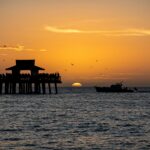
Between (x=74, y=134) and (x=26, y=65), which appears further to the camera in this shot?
(x=26, y=65)

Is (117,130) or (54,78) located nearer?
(117,130)

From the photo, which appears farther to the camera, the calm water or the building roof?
the building roof

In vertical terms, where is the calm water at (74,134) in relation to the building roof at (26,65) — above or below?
below

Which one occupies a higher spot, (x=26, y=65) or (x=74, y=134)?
(x=26, y=65)

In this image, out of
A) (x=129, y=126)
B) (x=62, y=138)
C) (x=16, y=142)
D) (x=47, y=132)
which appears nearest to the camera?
(x=16, y=142)

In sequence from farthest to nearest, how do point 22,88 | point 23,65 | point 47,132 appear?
point 22,88, point 23,65, point 47,132

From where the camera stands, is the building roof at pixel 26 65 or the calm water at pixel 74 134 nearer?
the calm water at pixel 74 134

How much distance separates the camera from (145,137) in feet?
131

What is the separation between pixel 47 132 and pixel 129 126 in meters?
8.83

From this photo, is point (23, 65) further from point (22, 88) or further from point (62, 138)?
point (62, 138)

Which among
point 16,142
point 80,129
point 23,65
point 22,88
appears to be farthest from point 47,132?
point 22,88

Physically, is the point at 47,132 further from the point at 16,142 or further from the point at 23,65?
the point at 23,65

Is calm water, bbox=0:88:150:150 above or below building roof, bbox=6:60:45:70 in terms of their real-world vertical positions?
below

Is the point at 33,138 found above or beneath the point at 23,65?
beneath
